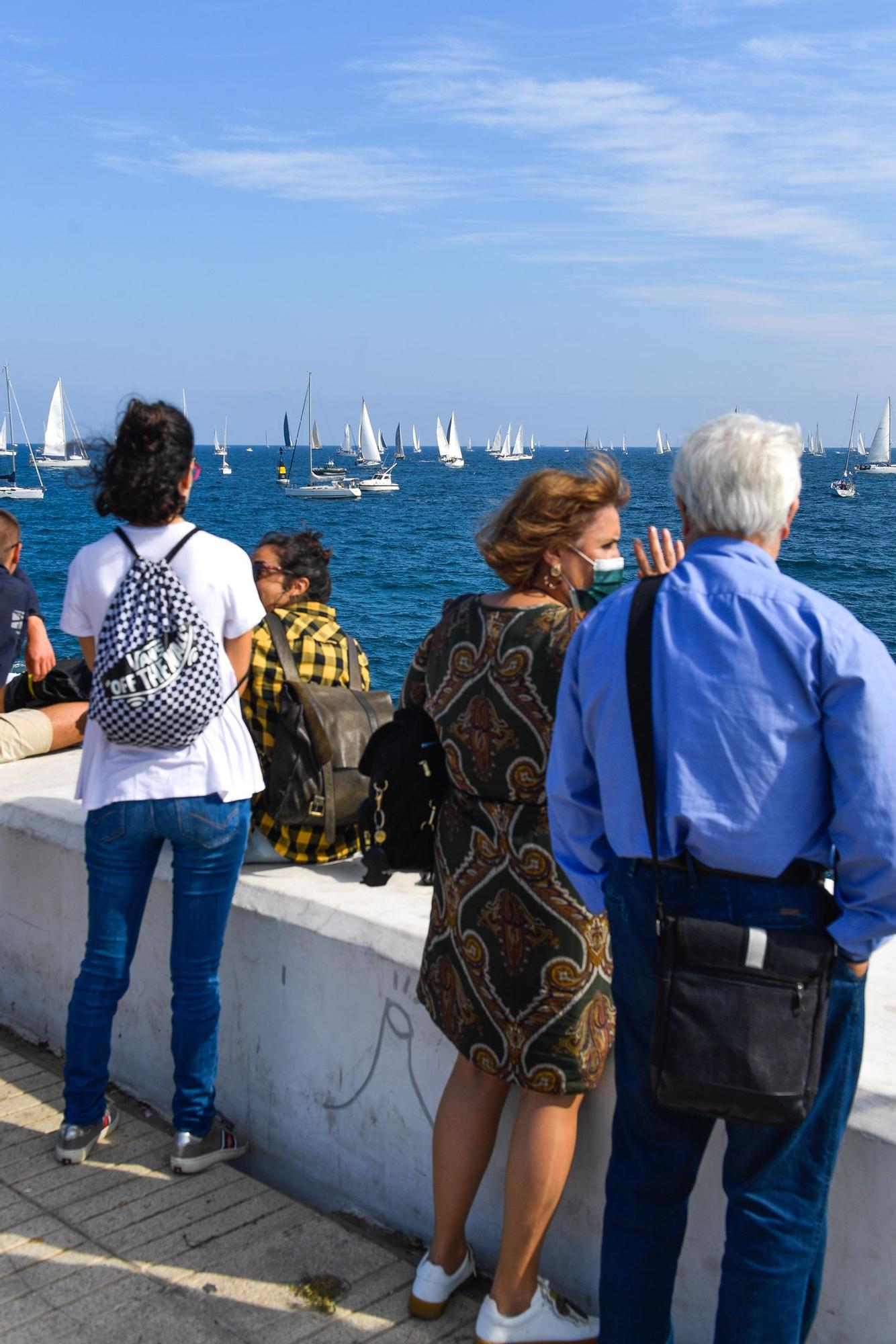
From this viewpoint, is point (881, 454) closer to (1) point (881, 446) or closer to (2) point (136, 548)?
(1) point (881, 446)

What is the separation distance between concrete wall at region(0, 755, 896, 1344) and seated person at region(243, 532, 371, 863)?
0.27ft

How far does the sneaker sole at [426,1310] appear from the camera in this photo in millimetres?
2627

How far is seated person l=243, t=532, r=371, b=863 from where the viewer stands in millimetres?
3539

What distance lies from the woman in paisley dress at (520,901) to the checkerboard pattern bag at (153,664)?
2.03 feet

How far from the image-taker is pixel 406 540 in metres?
58.5

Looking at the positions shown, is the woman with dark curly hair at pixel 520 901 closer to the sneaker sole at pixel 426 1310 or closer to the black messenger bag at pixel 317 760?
the sneaker sole at pixel 426 1310

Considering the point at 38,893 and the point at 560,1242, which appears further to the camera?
the point at 38,893

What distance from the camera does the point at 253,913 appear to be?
3.30 m

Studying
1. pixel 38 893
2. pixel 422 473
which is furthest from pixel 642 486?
pixel 38 893

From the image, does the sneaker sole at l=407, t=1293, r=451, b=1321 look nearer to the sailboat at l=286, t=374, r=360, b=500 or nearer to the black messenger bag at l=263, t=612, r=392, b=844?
the black messenger bag at l=263, t=612, r=392, b=844

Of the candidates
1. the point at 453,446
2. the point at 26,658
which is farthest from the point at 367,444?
the point at 26,658

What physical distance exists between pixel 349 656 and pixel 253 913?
0.80 meters

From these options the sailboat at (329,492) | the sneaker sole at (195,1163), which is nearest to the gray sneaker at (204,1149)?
the sneaker sole at (195,1163)

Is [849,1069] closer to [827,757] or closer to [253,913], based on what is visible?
[827,757]
